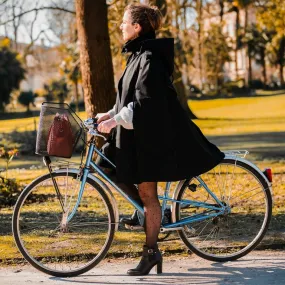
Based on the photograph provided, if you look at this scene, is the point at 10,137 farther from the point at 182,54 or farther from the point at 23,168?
the point at 182,54

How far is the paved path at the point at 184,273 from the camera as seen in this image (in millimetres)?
4871

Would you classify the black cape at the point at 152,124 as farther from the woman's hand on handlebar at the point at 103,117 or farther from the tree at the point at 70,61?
the tree at the point at 70,61

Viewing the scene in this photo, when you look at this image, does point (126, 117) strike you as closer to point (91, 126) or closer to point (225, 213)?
point (91, 126)

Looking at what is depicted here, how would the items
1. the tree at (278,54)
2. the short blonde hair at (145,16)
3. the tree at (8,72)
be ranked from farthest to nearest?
the tree at (278,54)
the tree at (8,72)
the short blonde hair at (145,16)

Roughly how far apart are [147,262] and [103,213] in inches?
18.6

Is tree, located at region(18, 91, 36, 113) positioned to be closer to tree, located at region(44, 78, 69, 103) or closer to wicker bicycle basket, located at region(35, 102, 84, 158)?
tree, located at region(44, 78, 69, 103)

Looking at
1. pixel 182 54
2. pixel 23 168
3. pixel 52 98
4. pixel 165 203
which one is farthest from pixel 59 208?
pixel 52 98

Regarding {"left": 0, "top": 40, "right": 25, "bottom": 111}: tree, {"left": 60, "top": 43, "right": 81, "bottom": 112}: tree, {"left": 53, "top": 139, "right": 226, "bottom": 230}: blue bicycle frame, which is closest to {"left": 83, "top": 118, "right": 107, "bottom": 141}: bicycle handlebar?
{"left": 53, "top": 139, "right": 226, "bottom": 230}: blue bicycle frame

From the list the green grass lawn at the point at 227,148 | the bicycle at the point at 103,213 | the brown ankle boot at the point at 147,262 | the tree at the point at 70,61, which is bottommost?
the green grass lawn at the point at 227,148

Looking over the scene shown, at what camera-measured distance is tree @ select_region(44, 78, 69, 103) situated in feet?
213

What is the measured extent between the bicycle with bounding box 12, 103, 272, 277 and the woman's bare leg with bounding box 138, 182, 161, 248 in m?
0.09

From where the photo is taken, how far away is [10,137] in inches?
814

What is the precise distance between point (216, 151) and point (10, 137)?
631 inches

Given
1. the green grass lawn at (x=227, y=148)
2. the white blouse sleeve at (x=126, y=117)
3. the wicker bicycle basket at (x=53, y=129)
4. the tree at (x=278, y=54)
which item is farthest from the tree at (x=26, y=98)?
the white blouse sleeve at (x=126, y=117)
